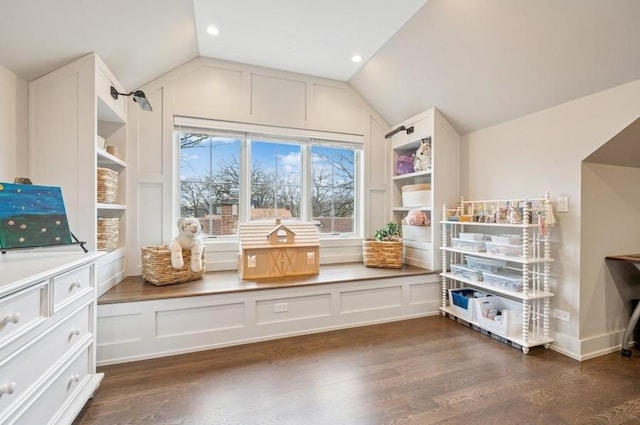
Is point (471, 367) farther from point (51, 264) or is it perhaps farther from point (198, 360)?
point (51, 264)

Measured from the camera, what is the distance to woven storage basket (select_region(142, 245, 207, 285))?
2549mm

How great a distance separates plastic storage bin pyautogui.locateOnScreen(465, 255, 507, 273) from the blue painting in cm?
326

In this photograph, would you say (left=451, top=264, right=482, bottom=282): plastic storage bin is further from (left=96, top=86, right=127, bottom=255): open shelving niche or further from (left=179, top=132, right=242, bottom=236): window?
(left=96, top=86, right=127, bottom=255): open shelving niche

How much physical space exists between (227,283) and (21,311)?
5.22 feet

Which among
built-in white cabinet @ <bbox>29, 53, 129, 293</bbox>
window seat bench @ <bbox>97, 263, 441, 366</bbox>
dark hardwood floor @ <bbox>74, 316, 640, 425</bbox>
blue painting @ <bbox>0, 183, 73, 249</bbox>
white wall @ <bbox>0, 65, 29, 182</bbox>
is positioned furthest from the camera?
window seat bench @ <bbox>97, 263, 441, 366</bbox>

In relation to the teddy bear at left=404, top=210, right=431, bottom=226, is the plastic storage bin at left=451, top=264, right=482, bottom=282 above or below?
below

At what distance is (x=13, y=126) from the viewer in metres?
1.93

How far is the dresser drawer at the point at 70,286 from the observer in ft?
4.57

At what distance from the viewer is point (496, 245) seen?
2.62m

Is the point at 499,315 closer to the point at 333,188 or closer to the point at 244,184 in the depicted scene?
the point at 333,188

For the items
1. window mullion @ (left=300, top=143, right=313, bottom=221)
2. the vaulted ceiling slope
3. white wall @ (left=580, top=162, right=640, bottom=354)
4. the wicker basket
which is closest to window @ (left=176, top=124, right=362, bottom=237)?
window mullion @ (left=300, top=143, right=313, bottom=221)

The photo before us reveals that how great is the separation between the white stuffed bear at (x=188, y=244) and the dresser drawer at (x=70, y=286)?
83 centimetres

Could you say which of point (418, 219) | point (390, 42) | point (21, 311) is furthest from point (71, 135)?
point (418, 219)

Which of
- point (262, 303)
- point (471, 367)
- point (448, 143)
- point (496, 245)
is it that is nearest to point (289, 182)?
point (262, 303)
